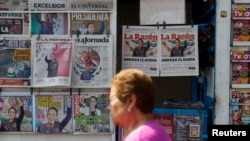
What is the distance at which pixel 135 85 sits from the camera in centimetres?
226

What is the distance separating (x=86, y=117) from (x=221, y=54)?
166cm

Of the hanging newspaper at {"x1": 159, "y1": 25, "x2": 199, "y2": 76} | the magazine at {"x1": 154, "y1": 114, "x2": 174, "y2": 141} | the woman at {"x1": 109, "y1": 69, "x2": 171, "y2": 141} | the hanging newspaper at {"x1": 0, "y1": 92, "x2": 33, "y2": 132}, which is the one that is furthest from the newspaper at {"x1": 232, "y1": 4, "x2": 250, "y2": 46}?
the woman at {"x1": 109, "y1": 69, "x2": 171, "y2": 141}

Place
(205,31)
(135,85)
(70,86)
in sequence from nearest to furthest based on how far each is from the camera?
(135,85) → (70,86) → (205,31)

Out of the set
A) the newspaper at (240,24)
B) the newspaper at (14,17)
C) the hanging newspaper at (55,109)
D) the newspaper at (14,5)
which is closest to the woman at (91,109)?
the hanging newspaper at (55,109)

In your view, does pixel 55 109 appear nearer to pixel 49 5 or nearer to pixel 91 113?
pixel 91 113

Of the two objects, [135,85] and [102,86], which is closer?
[135,85]

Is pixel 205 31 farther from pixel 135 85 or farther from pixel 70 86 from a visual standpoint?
pixel 135 85

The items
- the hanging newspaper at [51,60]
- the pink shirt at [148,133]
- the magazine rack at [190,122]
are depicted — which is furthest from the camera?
the magazine rack at [190,122]

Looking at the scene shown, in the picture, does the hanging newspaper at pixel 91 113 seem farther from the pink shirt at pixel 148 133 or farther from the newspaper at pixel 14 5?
the pink shirt at pixel 148 133

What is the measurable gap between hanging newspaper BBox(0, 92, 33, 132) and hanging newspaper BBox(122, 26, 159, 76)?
46.2 inches

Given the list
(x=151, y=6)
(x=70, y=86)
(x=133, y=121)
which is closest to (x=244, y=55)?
(x=151, y=6)

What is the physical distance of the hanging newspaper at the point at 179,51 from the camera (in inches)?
208

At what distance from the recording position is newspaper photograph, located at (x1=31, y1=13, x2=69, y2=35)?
5.16 meters

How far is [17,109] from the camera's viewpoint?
515 cm
